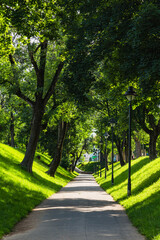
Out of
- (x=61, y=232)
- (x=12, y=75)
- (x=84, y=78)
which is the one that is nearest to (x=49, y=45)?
(x=12, y=75)

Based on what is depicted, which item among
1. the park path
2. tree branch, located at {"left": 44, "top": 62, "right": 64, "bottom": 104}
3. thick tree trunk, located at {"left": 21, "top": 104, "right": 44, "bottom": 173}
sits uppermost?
tree branch, located at {"left": 44, "top": 62, "right": 64, "bottom": 104}

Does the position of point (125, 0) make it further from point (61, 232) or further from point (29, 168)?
point (29, 168)

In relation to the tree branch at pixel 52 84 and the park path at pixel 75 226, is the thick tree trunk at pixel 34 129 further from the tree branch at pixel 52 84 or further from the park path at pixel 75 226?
the park path at pixel 75 226

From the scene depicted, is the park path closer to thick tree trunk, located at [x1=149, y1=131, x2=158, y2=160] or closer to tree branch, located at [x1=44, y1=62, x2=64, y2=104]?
tree branch, located at [x1=44, y1=62, x2=64, y2=104]

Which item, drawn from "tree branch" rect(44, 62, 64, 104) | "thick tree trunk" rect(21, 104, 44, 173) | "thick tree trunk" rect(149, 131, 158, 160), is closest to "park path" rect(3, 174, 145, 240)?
"thick tree trunk" rect(21, 104, 44, 173)

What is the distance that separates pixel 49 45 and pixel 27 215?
1220 centimetres

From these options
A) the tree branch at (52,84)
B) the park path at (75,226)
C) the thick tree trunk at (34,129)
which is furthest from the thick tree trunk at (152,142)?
the park path at (75,226)

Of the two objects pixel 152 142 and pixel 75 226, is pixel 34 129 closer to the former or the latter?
pixel 152 142

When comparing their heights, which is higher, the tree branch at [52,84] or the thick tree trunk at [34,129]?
the tree branch at [52,84]

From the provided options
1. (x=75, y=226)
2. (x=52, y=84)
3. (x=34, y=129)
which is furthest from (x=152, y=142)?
(x=75, y=226)

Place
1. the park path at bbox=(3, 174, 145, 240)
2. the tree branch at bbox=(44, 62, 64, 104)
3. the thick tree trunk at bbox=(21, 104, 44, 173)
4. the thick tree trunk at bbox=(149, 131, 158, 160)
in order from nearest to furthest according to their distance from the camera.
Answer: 1. the park path at bbox=(3, 174, 145, 240)
2. the thick tree trunk at bbox=(21, 104, 44, 173)
3. the tree branch at bbox=(44, 62, 64, 104)
4. the thick tree trunk at bbox=(149, 131, 158, 160)

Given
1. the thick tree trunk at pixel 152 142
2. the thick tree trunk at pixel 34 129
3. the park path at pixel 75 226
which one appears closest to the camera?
the park path at pixel 75 226

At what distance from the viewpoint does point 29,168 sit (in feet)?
69.3

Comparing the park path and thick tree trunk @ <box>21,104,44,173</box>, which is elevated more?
thick tree trunk @ <box>21,104,44,173</box>
